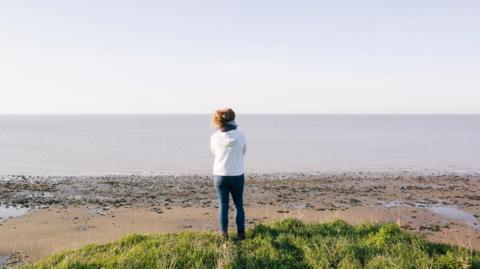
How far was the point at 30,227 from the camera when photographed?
16438mm

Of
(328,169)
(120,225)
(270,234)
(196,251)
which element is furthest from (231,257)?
(328,169)

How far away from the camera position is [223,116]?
768 cm

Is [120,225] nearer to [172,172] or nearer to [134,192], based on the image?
[134,192]

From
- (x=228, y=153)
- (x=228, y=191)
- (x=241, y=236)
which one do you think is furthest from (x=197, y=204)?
(x=228, y=153)

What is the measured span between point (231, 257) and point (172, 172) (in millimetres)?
28637

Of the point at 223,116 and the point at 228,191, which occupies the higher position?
the point at 223,116

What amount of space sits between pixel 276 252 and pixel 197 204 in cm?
1427

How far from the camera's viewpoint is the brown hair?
7.67 m

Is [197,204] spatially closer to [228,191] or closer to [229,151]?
[228,191]

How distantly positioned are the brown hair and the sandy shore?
15.3 feet

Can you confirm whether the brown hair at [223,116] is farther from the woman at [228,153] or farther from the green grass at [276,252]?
the green grass at [276,252]

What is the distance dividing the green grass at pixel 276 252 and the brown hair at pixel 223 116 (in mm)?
2359

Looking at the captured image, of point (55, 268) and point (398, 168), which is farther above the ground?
point (55, 268)

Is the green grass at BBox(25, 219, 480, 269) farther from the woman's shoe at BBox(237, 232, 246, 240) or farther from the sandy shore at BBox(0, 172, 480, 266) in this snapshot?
the sandy shore at BBox(0, 172, 480, 266)
